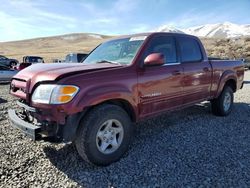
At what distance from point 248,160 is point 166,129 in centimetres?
174

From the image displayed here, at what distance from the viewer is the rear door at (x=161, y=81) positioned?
4.01 metres

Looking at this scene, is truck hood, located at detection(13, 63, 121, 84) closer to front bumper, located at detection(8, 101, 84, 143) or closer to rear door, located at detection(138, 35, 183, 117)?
front bumper, located at detection(8, 101, 84, 143)

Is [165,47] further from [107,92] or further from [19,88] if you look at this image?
[19,88]

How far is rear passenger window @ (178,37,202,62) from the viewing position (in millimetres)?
5023

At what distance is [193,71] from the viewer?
5074 millimetres

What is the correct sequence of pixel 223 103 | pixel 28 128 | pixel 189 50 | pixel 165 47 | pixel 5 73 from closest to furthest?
pixel 28 128
pixel 165 47
pixel 189 50
pixel 223 103
pixel 5 73

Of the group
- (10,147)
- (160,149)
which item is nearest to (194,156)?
(160,149)

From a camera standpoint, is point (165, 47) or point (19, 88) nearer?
point (19, 88)

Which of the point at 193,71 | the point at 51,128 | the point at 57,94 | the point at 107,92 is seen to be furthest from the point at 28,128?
the point at 193,71

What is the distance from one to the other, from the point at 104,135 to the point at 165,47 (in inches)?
82.2

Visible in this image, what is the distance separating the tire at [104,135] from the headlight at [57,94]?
0.39 metres

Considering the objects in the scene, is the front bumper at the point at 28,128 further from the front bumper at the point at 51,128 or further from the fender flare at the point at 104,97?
the fender flare at the point at 104,97

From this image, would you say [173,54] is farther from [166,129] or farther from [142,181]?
[142,181]

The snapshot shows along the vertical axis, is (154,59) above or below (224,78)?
above
